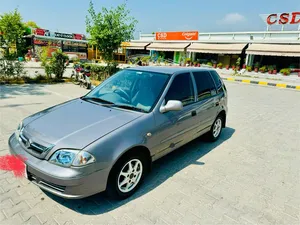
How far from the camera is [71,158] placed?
2314mm

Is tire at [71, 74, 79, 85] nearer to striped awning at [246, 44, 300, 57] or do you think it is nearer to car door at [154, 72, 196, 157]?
car door at [154, 72, 196, 157]

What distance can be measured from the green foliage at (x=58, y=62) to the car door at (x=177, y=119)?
948 cm

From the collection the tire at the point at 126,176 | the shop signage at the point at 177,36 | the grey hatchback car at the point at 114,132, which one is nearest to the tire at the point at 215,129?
the grey hatchback car at the point at 114,132

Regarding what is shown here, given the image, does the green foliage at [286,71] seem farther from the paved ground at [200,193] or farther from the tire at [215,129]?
the tire at [215,129]

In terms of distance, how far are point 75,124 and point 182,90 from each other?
1.81 metres

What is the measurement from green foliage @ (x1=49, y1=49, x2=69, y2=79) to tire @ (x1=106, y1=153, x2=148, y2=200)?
10.2 meters

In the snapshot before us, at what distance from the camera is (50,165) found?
235 cm

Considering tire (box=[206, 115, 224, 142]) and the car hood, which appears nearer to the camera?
the car hood

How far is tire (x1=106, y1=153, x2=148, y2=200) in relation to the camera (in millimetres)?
2599

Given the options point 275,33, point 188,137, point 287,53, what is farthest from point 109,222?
point 275,33

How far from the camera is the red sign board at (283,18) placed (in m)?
21.3

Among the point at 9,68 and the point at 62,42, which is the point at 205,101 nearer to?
the point at 9,68

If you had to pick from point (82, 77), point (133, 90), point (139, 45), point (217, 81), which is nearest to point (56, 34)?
point (139, 45)

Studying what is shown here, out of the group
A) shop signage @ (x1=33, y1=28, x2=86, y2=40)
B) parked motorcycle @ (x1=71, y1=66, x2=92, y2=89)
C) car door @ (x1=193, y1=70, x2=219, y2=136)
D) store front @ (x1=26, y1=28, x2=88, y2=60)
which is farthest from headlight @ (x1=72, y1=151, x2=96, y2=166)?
shop signage @ (x1=33, y1=28, x2=86, y2=40)
